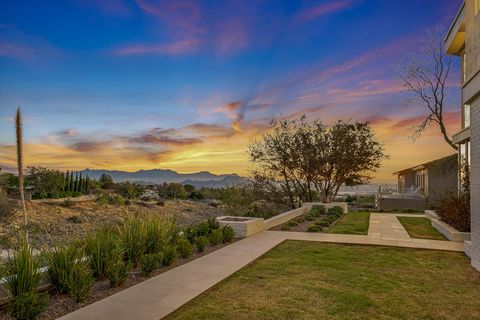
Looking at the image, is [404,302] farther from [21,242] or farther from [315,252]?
[21,242]

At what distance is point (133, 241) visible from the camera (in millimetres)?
6188

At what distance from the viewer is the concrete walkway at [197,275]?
13.4ft

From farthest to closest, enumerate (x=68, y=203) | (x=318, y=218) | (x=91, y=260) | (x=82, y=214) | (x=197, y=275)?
1. (x=68, y=203)
2. (x=82, y=214)
3. (x=318, y=218)
4. (x=197, y=275)
5. (x=91, y=260)

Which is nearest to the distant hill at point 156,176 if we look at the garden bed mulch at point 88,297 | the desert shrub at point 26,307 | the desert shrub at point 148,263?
the desert shrub at point 148,263

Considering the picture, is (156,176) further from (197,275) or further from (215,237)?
(197,275)

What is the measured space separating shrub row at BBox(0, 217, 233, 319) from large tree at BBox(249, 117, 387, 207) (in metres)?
12.9

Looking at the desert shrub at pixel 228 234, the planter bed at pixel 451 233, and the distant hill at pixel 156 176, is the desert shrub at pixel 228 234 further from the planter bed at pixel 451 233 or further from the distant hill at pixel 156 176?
the distant hill at pixel 156 176

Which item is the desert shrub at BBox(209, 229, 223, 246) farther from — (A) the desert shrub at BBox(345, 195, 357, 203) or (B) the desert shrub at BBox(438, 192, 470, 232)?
(A) the desert shrub at BBox(345, 195, 357, 203)

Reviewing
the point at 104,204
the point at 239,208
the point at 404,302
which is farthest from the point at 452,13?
the point at 104,204

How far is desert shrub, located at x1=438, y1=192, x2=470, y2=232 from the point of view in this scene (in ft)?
30.7

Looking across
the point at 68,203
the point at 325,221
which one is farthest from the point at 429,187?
the point at 68,203

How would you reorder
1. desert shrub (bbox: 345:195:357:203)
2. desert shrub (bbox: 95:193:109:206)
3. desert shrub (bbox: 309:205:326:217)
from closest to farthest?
desert shrub (bbox: 309:205:326:217), desert shrub (bbox: 345:195:357:203), desert shrub (bbox: 95:193:109:206)

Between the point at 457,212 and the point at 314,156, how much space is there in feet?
33.0

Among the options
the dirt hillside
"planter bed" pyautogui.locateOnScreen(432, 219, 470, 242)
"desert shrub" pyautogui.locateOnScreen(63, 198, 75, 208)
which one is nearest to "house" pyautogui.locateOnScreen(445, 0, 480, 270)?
"planter bed" pyautogui.locateOnScreen(432, 219, 470, 242)
